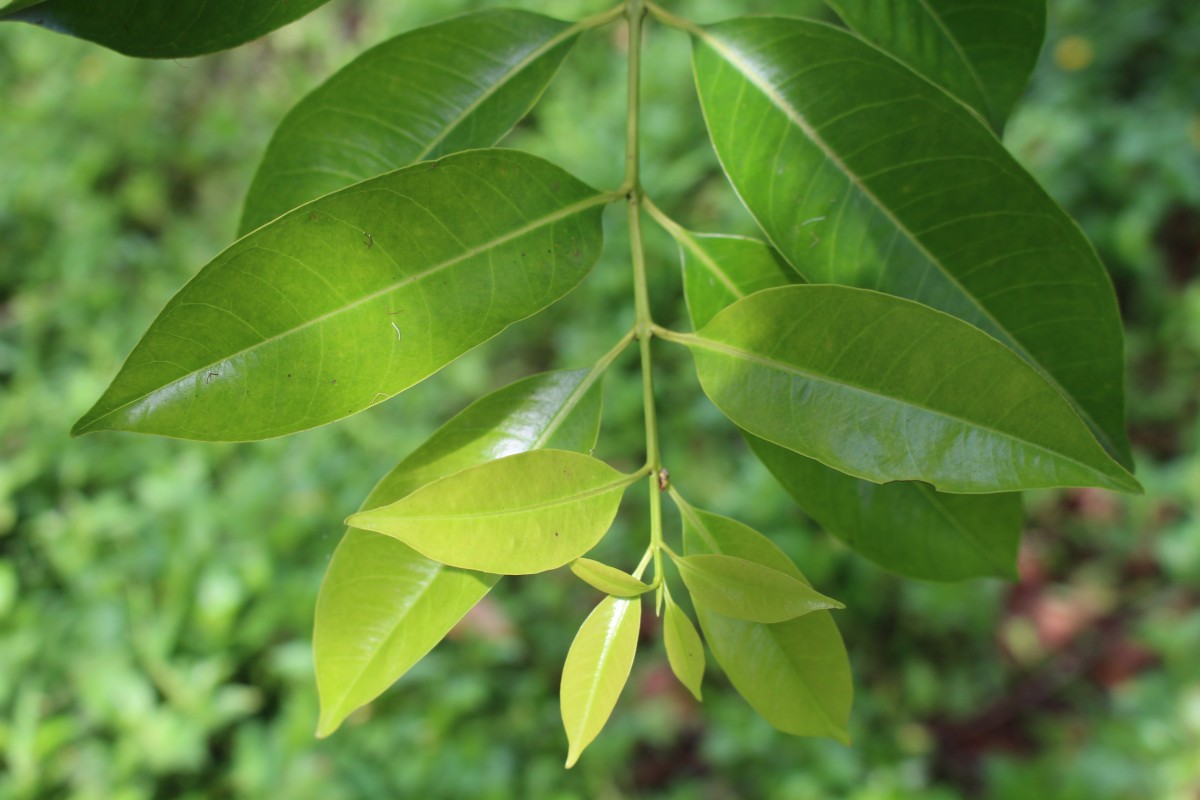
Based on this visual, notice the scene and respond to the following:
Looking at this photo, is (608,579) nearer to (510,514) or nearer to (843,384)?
(510,514)

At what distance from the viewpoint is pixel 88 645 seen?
2021 mm

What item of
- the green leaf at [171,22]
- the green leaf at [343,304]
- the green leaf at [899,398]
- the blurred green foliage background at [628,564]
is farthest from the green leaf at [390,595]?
the blurred green foliage background at [628,564]

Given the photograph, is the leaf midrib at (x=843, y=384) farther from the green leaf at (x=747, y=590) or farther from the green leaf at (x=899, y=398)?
the green leaf at (x=747, y=590)

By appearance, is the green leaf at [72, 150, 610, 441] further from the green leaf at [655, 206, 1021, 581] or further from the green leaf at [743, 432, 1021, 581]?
the green leaf at [743, 432, 1021, 581]

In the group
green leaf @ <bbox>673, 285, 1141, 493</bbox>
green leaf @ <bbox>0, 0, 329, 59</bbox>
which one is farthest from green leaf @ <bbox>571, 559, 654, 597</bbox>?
green leaf @ <bbox>0, 0, 329, 59</bbox>

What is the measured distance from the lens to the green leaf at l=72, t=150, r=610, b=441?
0.46 metres

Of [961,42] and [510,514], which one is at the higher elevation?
[961,42]

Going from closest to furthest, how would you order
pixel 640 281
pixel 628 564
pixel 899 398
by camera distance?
1. pixel 899 398
2. pixel 640 281
3. pixel 628 564

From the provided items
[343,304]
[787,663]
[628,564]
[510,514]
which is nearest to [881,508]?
[787,663]

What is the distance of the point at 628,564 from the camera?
204cm

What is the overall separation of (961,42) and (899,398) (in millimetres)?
306

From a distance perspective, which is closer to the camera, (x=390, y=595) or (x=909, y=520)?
(x=390, y=595)

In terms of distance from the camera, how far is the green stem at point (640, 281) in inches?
21.4

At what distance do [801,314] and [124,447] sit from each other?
7.88 ft
